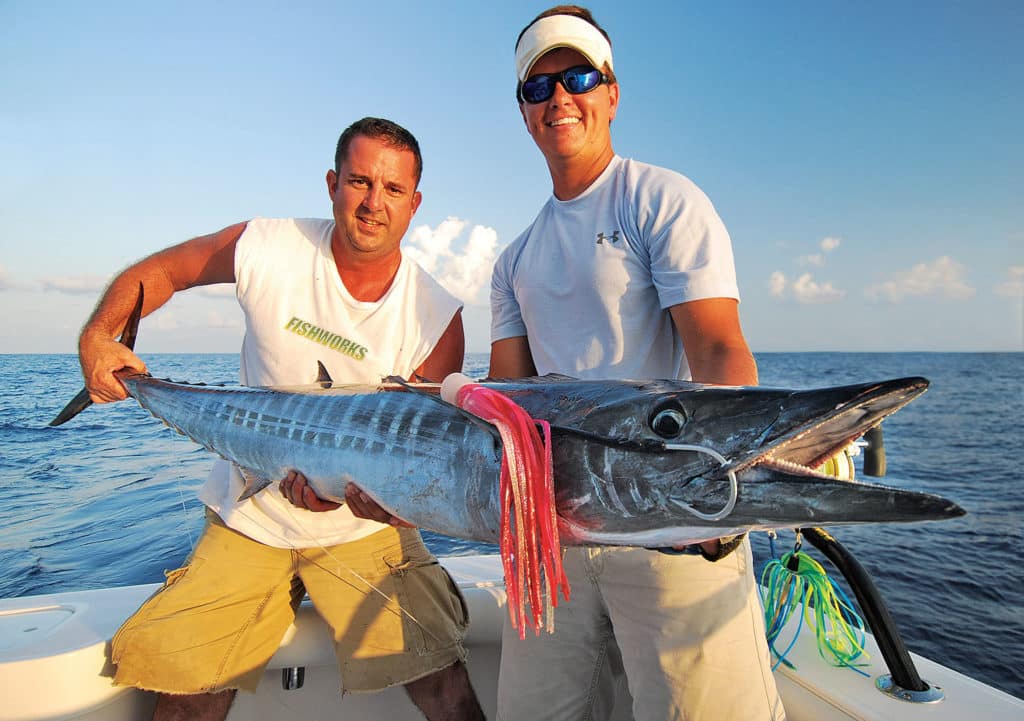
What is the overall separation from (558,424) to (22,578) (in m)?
7.03

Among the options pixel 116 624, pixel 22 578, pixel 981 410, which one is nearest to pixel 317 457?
pixel 116 624

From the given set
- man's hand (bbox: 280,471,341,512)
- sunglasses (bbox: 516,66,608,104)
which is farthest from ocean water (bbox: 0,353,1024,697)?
man's hand (bbox: 280,471,341,512)

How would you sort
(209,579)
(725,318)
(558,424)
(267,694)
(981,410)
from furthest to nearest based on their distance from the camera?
(981,410)
(267,694)
(209,579)
(725,318)
(558,424)

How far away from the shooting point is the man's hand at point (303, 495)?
2.04 metres

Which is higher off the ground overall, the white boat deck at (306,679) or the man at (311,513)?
the man at (311,513)

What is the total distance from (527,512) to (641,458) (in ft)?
0.83

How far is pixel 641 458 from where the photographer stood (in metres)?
1.17

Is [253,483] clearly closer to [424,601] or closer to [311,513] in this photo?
[311,513]

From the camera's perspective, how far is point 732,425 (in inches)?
43.5

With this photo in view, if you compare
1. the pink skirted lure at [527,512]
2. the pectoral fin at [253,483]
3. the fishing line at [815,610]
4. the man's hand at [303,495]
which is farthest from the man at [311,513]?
the pink skirted lure at [527,512]

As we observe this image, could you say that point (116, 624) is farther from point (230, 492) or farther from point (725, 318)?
point (725, 318)

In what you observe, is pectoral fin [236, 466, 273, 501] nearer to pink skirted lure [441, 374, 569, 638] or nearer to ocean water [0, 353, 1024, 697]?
pink skirted lure [441, 374, 569, 638]

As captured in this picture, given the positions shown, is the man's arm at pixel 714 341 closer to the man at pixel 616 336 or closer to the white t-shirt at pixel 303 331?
the man at pixel 616 336

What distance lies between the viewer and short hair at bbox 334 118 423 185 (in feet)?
9.36
